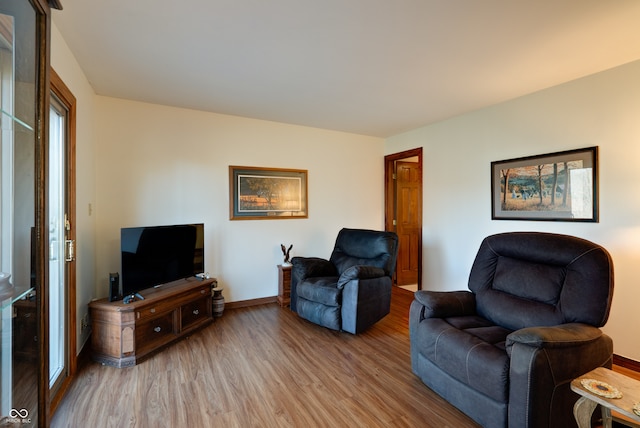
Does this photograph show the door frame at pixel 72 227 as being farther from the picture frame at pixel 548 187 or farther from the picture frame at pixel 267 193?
the picture frame at pixel 548 187

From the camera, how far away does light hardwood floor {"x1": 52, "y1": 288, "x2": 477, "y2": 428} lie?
5.94 ft

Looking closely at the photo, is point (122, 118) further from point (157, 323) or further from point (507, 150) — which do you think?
point (507, 150)

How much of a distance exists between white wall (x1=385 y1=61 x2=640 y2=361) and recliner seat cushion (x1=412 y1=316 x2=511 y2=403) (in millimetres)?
1389

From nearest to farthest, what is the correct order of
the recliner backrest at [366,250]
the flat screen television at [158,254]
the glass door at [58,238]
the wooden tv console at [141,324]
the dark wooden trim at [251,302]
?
the glass door at [58,238]
the wooden tv console at [141,324]
the flat screen television at [158,254]
the recliner backrest at [366,250]
the dark wooden trim at [251,302]

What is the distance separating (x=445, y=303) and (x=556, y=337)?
2.42 ft

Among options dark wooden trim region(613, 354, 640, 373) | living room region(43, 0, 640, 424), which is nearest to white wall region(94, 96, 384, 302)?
living room region(43, 0, 640, 424)

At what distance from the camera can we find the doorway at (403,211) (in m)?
4.89

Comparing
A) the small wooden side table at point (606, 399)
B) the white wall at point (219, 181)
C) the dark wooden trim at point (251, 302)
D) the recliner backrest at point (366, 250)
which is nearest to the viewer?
the small wooden side table at point (606, 399)

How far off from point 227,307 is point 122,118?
2.46m

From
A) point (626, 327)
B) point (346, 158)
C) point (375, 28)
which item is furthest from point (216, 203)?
point (626, 327)

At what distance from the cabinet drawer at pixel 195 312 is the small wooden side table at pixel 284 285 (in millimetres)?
918

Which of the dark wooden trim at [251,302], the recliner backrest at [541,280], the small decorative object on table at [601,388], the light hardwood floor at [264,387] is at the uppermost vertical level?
the recliner backrest at [541,280]

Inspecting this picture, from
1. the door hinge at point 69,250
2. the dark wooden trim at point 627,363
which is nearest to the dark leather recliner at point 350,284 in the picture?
the dark wooden trim at point 627,363

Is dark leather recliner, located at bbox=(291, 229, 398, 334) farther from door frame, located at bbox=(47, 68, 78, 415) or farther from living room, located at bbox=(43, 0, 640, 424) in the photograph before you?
door frame, located at bbox=(47, 68, 78, 415)
